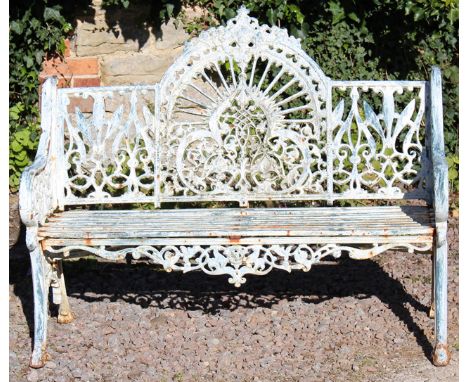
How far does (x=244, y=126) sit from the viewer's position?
497 centimetres

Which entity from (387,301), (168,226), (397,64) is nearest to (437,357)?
(387,301)

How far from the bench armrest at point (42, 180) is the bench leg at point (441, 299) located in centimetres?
193

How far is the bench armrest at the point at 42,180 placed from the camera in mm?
4293

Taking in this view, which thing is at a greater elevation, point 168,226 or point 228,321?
point 168,226

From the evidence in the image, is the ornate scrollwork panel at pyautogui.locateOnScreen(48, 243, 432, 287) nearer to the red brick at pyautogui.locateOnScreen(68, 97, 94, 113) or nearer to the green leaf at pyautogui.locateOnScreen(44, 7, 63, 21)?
the red brick at pyautogui.locateOnScreen(68, 97, 94, 113)

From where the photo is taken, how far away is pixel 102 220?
463cm

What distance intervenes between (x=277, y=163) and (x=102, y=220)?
1035 millimetres

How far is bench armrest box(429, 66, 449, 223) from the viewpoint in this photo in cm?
418

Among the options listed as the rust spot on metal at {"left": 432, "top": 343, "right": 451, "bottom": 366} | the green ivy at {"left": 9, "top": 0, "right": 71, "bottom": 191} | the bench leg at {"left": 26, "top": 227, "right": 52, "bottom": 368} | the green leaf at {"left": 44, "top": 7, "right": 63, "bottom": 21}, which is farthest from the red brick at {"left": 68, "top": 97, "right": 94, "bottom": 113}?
the rust spot on metal at {"left": 432, "top": 343, "right": 451, "bottom": 366}

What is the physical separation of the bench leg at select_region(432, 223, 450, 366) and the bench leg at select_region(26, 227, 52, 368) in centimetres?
190

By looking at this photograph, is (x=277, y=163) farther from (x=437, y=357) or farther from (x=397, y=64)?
(x=397, y=64)

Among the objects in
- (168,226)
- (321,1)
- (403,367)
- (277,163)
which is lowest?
(403,367)

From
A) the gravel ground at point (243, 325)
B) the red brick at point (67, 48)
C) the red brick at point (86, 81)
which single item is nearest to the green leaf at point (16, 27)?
the red brick at point (67, 48)

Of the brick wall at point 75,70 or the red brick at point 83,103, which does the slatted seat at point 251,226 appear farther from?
the brick wall at point 75,70
